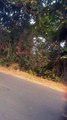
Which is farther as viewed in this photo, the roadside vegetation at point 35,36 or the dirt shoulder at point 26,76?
the roadside vegetation at point 35,36

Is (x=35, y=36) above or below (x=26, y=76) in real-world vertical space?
above

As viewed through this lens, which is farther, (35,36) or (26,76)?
(35,36)

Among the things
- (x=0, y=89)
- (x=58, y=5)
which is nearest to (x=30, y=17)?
(x=58, y=5)

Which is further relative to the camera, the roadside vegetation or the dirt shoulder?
the roadside vegetation

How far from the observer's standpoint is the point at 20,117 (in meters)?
6.97

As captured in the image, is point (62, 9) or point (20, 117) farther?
point (62, 9)

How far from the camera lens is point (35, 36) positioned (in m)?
18.6

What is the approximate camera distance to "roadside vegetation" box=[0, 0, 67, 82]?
17.0 metres

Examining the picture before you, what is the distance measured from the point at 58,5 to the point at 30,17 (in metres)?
2.54

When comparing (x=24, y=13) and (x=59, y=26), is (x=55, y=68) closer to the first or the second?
(x=59, y=26)

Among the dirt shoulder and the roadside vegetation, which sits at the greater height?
the roadside vegetation

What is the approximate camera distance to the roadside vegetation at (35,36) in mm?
17031

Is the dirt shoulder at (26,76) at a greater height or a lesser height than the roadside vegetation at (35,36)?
lesser

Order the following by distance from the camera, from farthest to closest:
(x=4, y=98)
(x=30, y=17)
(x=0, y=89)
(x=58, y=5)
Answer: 1. (x=30, y=17)
2. (x=58, y=5)
3. (x=0, y=89)
4. (x=4, y=98)
